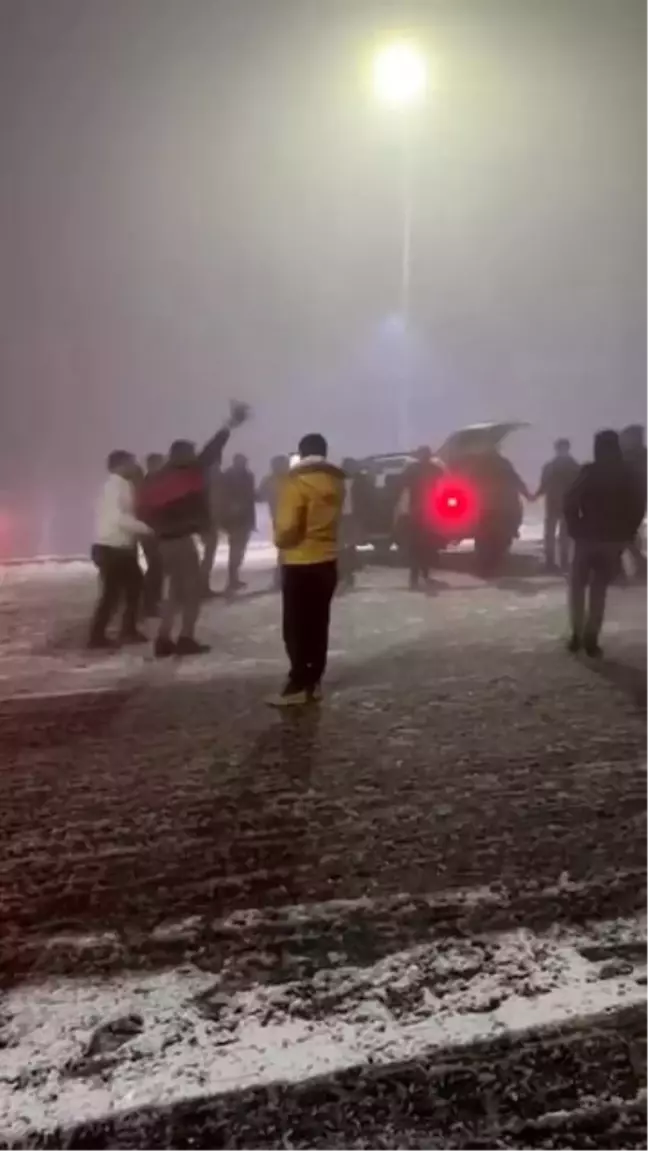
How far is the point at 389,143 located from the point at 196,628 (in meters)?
1.69

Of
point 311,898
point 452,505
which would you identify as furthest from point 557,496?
point 311,898

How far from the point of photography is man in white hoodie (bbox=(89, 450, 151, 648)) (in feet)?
10.6

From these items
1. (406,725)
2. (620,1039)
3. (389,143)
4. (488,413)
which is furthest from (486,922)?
(389,143)

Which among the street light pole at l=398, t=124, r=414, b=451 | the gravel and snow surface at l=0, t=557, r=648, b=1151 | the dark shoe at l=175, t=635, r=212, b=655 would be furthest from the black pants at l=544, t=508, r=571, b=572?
the dark shoe at l=175, t=635, r=212, b=655

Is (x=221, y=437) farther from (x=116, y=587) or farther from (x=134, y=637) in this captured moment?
(x=134, y=637)

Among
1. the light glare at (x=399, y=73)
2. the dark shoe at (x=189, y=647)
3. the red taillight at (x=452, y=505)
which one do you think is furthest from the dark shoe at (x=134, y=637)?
the light glare at (x=399, y=73)

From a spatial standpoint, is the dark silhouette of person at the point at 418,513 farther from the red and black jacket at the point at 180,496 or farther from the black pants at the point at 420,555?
the red and black jacket at the point at 180,496

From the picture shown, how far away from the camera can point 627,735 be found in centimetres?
281

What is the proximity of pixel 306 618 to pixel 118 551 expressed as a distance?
26.5 inches

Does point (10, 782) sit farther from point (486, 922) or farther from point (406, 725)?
point (486, 922)

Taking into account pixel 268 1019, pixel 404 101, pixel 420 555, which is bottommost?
pixel 268 1019

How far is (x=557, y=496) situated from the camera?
364 cm

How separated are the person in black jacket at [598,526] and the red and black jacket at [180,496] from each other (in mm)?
1242

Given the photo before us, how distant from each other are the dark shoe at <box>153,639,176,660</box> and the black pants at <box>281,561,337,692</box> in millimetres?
460
